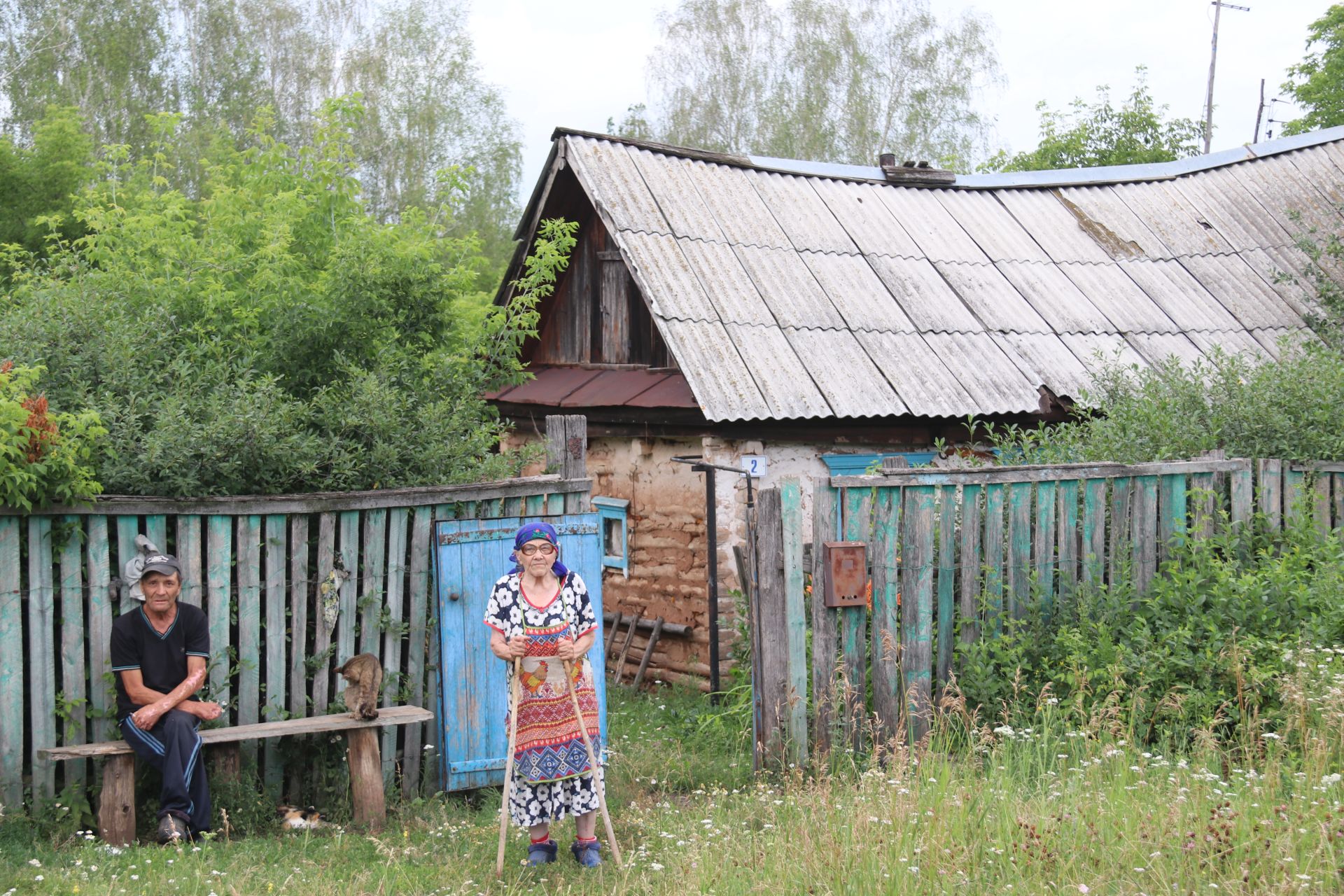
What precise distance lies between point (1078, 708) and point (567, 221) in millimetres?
7894

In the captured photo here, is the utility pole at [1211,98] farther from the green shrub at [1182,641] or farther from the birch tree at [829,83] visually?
the green shrub at [1182,641]

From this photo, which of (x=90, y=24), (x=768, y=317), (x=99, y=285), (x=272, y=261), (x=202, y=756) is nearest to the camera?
(x=202, y=756)

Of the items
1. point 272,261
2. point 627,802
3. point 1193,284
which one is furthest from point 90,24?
point 627,802

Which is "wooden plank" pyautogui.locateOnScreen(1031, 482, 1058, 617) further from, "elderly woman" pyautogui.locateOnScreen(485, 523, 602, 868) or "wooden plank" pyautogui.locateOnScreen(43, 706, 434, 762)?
"wooden plank" pyautogui.locateOnScreen(43, 706, 434, 762)

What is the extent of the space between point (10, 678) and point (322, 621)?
4.67 feet

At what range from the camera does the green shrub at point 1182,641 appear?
5703mm

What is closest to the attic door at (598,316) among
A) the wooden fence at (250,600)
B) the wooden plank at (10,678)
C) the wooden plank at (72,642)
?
the wooden fence at (250,600)

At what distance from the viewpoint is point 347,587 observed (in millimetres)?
6082

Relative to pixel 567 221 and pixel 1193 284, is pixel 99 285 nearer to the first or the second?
pixel 567 221

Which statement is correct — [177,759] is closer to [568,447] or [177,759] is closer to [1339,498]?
[568,447]

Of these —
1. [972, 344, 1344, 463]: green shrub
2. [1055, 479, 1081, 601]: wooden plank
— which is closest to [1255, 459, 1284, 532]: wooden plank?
[972, 344, 1344, 463]: green shrub

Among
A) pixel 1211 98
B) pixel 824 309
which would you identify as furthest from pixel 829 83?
pixel 824 309

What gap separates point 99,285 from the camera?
7539mm

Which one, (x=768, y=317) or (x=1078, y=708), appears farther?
(x=768, y=317)
